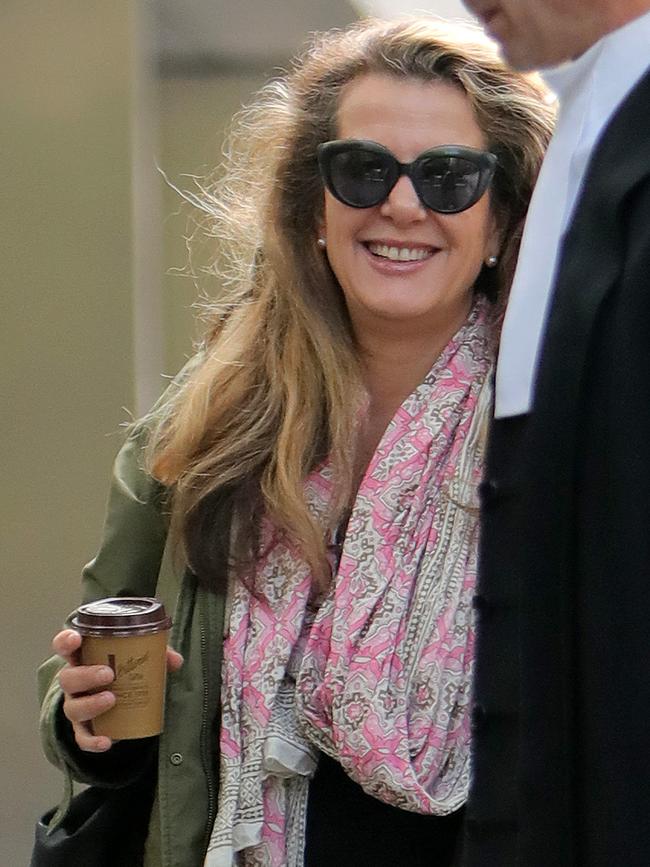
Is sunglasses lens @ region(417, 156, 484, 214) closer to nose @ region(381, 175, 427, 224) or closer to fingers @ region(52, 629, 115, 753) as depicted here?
nose @ region(381, 175, 427, 224)

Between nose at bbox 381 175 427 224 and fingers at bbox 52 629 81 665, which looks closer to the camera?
fingers at bbox 52 629 81 665

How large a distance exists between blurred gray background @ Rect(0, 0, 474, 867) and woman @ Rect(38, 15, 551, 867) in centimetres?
140

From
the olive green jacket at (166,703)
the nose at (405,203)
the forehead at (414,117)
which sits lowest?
the olive green jacket at (166,703)

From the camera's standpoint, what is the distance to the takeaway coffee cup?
195 cm

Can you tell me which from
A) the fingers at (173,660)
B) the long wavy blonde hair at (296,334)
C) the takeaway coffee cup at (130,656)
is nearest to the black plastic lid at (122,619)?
the takeaway coffee cup at (130,656)

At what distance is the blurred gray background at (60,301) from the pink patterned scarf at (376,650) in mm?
1768

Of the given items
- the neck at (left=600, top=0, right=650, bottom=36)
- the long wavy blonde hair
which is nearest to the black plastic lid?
the long wavy blonde hair

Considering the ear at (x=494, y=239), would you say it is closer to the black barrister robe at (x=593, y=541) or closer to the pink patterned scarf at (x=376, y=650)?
the pink patterned scarf at (x=376, y=650)

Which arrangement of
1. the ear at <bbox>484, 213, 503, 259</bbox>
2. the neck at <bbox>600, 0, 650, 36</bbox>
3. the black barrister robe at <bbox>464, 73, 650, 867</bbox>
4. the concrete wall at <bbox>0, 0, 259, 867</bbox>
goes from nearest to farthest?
the black barrister robe at <bbox>464, 73, 650, 867</bbox> → the neck at <bbox>600, 0, 650, 36</bbox> → the ear at <bbox>484, 213, 503, 259</bbox> → the concrete wall at <bbox>0, 0, 259, 867</bbox>

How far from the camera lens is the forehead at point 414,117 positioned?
2271 millimetres

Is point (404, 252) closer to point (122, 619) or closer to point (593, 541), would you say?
point (122, 619)

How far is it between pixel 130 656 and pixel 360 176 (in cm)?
88

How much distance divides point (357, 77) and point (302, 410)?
1.98ft

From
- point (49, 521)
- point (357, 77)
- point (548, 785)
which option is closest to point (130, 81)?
point (49, 521)
